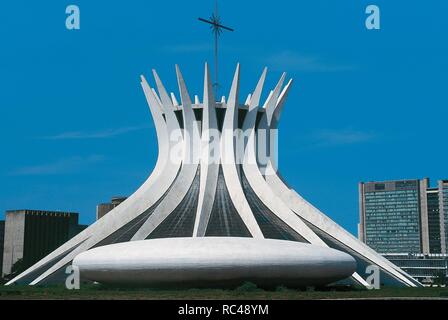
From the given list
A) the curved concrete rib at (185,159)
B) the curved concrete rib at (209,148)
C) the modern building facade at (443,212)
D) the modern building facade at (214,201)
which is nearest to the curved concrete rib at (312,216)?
the modern building facade at (214,201)

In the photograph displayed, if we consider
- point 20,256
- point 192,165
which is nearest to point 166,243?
point 192,165

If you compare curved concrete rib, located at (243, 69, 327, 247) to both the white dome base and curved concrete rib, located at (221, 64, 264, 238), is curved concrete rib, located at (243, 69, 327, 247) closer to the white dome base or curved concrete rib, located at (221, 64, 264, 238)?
curved concrete rib, located at (221, 64, 264, 238)

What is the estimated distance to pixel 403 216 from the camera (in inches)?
4734

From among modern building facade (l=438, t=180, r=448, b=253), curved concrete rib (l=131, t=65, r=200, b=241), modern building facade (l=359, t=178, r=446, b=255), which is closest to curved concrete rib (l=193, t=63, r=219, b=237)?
curved concrete rib (l=131, t=65, r=200, b=241)

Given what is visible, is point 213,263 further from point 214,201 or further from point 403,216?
point 403,216

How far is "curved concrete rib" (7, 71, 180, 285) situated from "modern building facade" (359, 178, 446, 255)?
77.1 metres

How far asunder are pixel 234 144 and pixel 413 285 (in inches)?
550

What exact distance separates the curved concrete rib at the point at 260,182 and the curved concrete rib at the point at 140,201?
4.61m

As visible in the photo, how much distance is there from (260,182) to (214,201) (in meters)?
3.21

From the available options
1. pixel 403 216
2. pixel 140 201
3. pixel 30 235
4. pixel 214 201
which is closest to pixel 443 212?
pixel 403 216

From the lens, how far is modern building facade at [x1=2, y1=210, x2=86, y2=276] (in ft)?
301

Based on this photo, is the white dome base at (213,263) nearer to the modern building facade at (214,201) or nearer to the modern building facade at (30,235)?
the modern building facade at (214,201)

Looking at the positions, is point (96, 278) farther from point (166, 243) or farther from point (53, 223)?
point (53, 223)

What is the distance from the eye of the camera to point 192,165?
43.3 m
